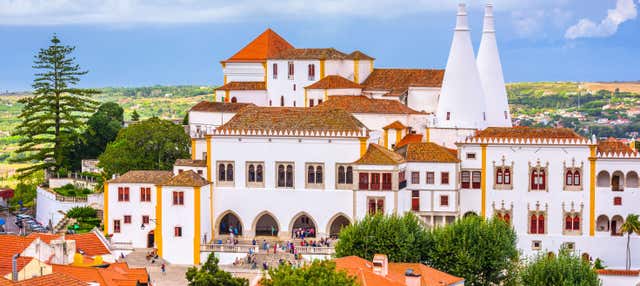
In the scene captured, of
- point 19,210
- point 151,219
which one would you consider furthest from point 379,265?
point 19,210

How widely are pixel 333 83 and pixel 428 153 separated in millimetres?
14633

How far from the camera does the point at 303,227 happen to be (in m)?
78.7

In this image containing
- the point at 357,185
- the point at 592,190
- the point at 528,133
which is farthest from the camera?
the point at 528,133

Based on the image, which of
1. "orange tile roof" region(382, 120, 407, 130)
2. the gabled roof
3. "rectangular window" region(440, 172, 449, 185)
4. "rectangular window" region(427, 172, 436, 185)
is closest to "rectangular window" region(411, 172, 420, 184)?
"rectangular window" region(427, 172, 436, 185)

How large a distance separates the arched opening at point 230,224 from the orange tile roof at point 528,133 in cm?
1352

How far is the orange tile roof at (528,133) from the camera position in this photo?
7781cm

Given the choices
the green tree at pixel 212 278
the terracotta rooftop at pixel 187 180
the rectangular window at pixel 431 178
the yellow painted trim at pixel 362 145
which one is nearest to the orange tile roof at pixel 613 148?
the rectangular window at pixel 431 178

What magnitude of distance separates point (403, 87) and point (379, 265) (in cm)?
3443

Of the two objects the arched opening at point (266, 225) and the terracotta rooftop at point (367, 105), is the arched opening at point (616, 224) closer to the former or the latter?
the terracotta rooftop at point (367, 105)

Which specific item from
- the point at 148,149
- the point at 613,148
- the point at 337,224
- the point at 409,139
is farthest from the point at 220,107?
the point at 613,148

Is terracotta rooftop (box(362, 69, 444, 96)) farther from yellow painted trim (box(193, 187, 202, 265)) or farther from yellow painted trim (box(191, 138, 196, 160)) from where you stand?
yellow painted trim (box(193, 187, 202, 265))

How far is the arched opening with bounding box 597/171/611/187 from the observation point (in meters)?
77.2

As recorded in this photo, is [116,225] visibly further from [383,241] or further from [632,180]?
[632,180]

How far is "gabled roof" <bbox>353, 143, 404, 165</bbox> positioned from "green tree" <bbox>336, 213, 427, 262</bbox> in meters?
7.87
